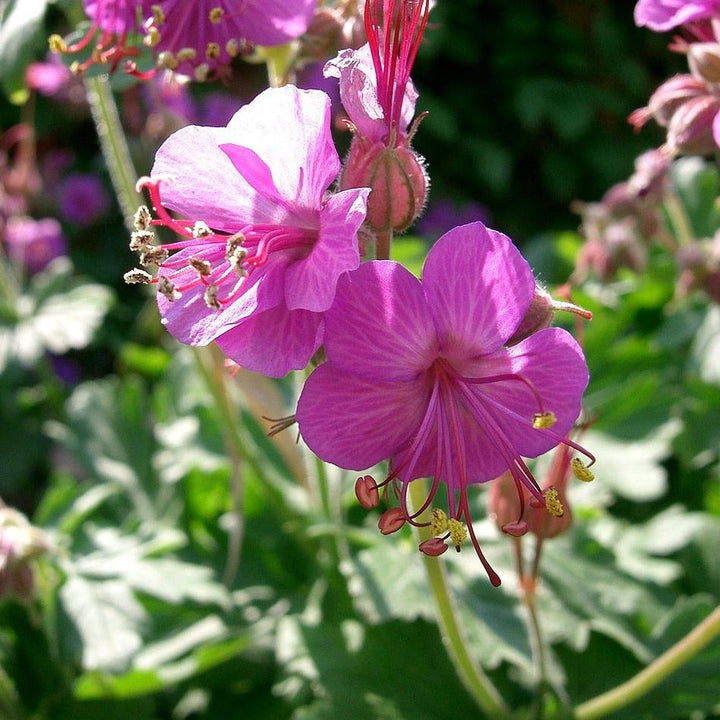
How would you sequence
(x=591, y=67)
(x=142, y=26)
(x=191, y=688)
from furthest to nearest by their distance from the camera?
(x=591, y=67) < (x=191, y=688) < (x=142, y=26)

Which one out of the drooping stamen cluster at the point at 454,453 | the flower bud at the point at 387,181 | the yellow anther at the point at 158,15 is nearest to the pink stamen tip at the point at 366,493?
the drooping stamen cluster at the point at 454,453

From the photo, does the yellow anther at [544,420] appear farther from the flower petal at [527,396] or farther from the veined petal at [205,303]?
the veined petal at [205,303]

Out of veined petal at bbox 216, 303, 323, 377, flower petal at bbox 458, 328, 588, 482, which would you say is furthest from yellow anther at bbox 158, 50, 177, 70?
flower petal at bbox 458, 328, 588, 482

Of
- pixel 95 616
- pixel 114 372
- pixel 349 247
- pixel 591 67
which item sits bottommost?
pixel 114 372

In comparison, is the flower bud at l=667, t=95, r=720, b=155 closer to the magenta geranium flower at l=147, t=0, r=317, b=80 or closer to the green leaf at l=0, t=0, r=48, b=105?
the magenta geranium flower at l=147, t=0, r=317, b=80

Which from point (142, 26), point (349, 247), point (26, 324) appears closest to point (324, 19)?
point (142, 26)

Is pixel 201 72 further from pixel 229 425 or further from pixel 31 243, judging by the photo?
pixel 31 243

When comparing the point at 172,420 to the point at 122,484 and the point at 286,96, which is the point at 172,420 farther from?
the point at 286,96
